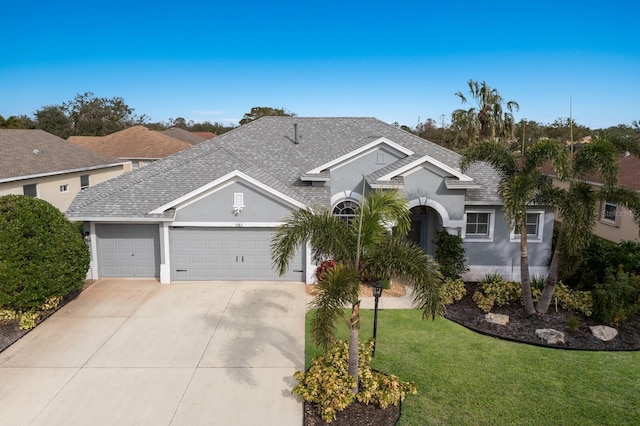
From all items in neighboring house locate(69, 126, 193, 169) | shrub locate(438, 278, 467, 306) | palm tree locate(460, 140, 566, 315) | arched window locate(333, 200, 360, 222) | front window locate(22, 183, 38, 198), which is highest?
neighboring house locate(69, 126, 193, 169)

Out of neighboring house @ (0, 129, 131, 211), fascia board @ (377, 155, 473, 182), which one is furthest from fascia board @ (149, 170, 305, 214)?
neighboring house @ (0, 129, 131, 211)

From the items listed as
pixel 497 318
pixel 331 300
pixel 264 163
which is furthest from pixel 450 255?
pixel 331 300

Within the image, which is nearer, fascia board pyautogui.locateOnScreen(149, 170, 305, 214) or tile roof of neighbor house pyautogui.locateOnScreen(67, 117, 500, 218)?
fascia board pyautogui.locateOnScreen(149, 170, 305, 214)

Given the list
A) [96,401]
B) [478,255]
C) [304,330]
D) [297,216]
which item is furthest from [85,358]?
[478,255]

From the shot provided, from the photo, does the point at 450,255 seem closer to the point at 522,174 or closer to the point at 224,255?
the point at 522,174

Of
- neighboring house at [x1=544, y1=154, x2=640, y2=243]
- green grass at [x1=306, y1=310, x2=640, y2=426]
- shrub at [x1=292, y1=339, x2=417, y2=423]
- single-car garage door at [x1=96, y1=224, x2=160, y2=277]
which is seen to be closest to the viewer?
shrub at [x1=292, y1=339, x2=417, y2=423]

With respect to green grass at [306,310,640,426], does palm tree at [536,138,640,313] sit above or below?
above

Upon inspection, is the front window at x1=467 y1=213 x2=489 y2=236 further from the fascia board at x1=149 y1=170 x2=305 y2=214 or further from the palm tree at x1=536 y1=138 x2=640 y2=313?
the fascia board at x1=149 y1=170 x2=305 y2=214

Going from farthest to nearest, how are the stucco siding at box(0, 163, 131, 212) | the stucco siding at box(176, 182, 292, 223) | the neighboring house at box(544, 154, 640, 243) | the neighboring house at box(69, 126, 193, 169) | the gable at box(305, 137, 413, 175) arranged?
the neighboring house at box(69, 126, 193, 169), the stucco siding at box(0, 163, 131, 212), the neighboring house at box(544, 154, 640, 243), the gable at box(305, 137, 413, 175), the stucco siding at box(176, 182, 292, 223)
